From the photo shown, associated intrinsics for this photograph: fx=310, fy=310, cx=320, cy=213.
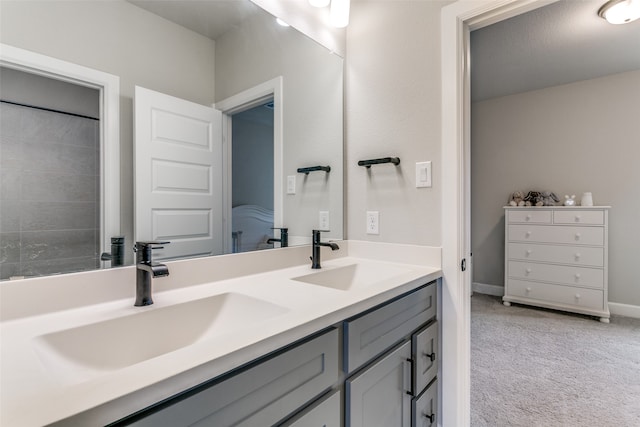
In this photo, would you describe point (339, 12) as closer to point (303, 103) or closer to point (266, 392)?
A: point (303, 103)

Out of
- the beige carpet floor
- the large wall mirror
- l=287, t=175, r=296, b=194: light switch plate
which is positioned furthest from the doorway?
the beige carpet floor

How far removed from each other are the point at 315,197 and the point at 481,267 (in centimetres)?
324

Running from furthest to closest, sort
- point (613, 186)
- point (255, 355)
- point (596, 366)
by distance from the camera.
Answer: point (613, 186) → point (596, 366) → point (255, 355)

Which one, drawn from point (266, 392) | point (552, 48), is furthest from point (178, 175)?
point (552, 48)

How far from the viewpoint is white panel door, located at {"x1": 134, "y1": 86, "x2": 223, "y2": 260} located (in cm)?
101

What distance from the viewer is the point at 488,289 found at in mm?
3938

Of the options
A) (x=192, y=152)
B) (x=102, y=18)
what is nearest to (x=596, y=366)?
(x=192, y=152)

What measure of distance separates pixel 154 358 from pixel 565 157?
14.0 feet

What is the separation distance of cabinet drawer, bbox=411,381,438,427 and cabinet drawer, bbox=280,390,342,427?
49 cm

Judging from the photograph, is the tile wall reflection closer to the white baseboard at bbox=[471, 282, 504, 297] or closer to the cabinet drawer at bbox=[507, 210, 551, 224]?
the cabinet drawer at bbox=[507, 210, 551, 224]

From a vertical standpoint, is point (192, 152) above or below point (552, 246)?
above

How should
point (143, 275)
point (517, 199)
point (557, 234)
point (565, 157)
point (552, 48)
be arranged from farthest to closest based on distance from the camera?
point (517, 199) → point (565, 157) → point (557, 234) → point (552, 48) → point (143, 275)

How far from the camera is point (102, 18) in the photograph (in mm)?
918

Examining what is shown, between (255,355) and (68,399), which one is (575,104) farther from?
(68,399)
